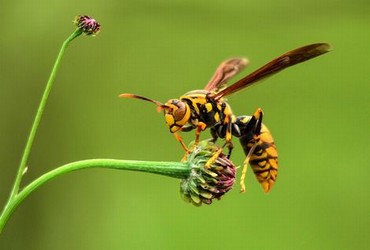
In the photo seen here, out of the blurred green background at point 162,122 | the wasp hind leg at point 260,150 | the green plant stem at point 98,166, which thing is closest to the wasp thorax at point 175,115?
the green plant stem at point 98,166

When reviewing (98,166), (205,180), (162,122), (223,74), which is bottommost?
(205,180)

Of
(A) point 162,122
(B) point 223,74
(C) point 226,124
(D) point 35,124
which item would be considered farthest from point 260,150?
(A) point 162,122

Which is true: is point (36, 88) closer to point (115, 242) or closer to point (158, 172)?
point (115, 242)

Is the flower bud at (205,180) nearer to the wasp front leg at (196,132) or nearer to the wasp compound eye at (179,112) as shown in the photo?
the wasp front leg at (196,132)

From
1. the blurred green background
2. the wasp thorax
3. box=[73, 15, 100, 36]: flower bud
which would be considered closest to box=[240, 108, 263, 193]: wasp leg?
the wasp thorax

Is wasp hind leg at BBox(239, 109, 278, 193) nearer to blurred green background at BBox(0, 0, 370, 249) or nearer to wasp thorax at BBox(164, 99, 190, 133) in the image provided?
wasp thorax at BBox(164, 99, 190, 133)

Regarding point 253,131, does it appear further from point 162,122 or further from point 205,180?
point 162,122

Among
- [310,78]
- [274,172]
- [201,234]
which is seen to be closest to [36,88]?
[201,234]
